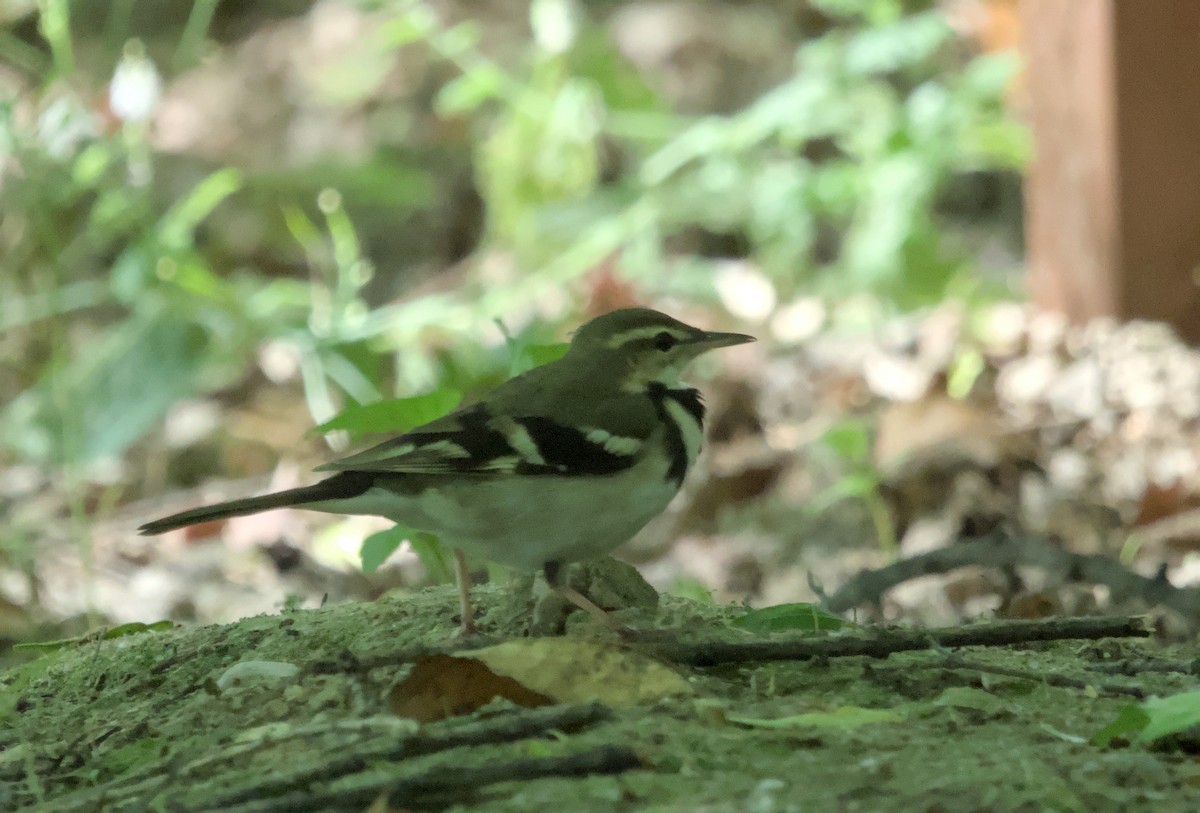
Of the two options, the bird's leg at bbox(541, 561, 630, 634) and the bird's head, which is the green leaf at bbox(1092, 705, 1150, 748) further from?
the bird's head

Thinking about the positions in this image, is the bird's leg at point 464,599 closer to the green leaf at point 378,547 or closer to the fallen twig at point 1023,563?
the green leaf at point 378,547

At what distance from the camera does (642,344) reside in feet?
12.5

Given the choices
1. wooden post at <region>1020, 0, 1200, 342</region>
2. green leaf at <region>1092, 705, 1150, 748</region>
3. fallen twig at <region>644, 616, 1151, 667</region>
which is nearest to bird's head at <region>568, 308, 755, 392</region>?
fallen twig at <region>644, 616, 1151, 667</region>

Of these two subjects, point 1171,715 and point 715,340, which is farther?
point 715,340

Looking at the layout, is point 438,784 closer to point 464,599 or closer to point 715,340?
point 464,599

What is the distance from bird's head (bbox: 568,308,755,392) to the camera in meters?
3.78

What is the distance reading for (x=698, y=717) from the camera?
2551 millimetres

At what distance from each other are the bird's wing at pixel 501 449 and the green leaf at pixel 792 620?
471 mm

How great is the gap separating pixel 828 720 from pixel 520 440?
3.82 feet

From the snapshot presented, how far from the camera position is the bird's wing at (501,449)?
3.29 meters

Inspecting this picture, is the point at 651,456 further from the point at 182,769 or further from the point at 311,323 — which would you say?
the point at 311,323

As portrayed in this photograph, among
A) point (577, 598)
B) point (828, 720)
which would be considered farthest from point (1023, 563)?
point (828, 720)

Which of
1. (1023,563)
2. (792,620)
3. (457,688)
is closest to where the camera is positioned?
(457,688)

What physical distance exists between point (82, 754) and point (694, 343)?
1.86m
